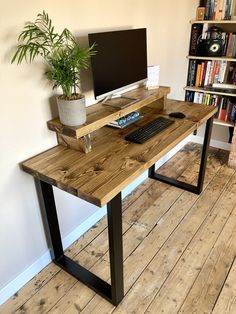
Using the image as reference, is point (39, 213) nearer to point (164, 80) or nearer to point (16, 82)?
point (16, 82)

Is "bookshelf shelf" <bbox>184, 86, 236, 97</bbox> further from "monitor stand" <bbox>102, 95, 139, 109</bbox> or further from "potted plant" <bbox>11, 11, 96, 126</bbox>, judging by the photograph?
"potted plant" <bbox>11, 11, 96, 126</bbox>

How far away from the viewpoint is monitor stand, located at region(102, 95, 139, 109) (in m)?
1.71

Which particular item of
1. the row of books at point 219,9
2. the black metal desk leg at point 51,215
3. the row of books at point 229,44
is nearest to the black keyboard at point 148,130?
the black metal desk leg at point 51,215

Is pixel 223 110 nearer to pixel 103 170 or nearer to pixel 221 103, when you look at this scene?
pixel 221 103

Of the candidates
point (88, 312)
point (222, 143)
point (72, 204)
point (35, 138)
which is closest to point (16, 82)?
point (35, 138)

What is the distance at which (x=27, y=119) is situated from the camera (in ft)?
4.54

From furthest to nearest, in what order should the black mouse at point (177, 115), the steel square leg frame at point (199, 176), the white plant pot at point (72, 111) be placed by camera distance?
the steel square leg frame at point (199, 176) → the black mouse at point (177, 115) → the white plant pot at point (72, 111)

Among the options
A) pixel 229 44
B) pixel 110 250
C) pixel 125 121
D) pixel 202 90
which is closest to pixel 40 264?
pixel 110 250

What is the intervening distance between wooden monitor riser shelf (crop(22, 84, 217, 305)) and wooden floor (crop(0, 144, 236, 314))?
0.38 ft

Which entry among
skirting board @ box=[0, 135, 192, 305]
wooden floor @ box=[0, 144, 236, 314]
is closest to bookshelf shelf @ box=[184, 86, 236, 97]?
wooden floor @ box=[0, 144, 236, 314]

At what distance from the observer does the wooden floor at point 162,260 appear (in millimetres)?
1496

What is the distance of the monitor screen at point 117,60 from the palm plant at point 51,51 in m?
0.21

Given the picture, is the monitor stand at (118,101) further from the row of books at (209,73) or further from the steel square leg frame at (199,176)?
the row of books at (209,73)

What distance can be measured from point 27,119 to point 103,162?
456 mm
